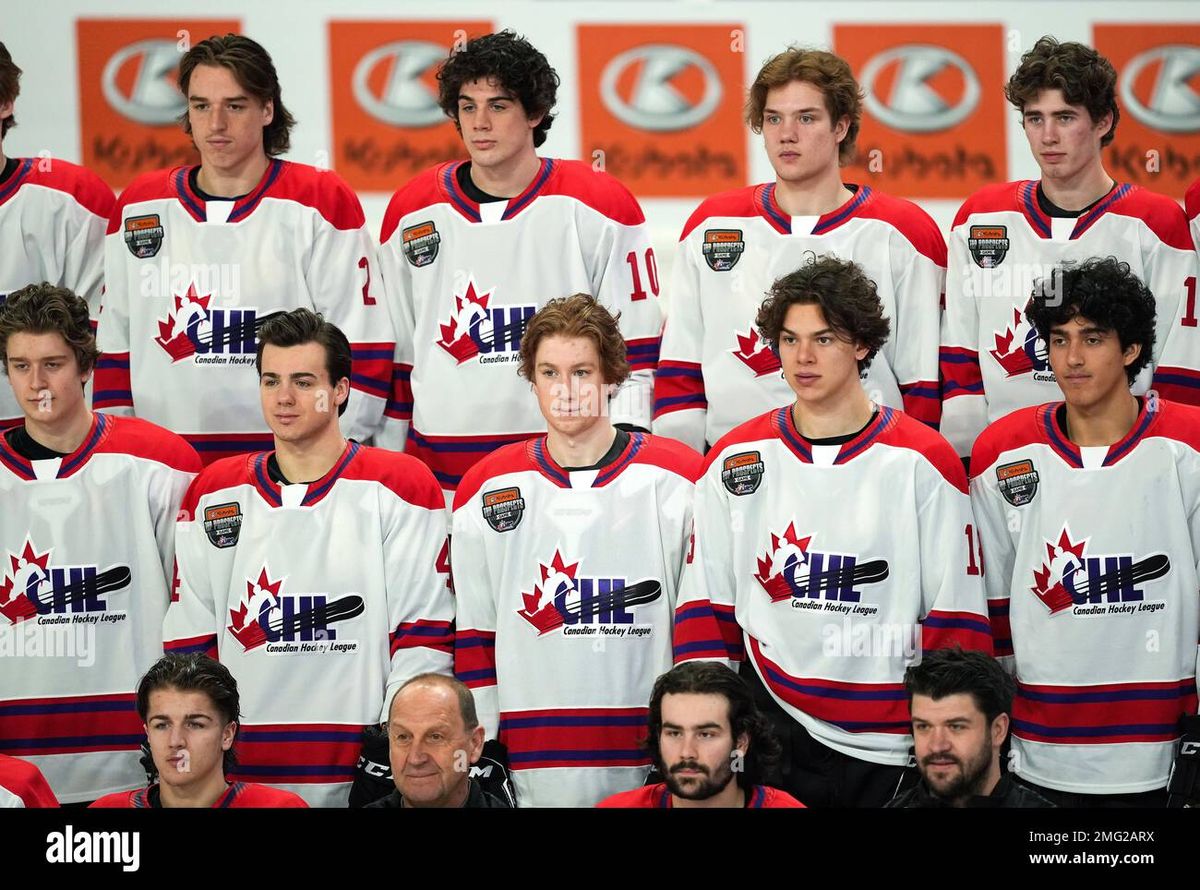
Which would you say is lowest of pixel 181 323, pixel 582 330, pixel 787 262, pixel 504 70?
pixel 582 330

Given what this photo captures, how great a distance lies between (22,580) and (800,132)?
7.70 ft

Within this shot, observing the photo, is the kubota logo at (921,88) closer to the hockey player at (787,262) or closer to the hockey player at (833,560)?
the hockey player at (787,262)

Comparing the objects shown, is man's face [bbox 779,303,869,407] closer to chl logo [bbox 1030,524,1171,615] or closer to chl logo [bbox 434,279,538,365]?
chl logo [bbox 1030,524,1171,615]

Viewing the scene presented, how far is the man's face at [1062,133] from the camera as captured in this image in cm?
453

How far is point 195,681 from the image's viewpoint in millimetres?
3887

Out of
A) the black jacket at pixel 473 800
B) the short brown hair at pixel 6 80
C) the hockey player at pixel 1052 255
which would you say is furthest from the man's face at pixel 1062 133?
the short brown hair at pixel 6 80

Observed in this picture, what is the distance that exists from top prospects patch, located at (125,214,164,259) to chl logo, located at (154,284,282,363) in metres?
0.17

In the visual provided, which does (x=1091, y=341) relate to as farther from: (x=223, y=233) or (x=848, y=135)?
(x=223, y=233)

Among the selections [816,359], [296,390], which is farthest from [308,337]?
[816,359]

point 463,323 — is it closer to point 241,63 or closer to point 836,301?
point 241,63

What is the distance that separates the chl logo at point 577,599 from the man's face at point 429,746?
13.8 inches

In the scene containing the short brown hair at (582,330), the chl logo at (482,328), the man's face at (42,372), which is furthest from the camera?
the chl logo at (482,328)

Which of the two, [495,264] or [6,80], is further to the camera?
[6,80]

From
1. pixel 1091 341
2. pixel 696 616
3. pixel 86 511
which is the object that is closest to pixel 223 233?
pixel 86 511
